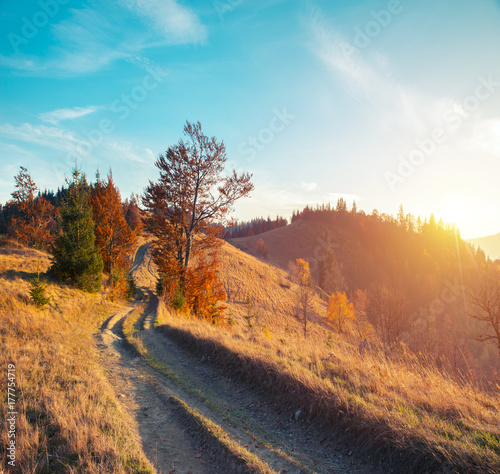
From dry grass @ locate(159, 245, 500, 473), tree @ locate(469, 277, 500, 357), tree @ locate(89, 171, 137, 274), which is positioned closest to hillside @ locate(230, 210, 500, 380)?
tree @ locate(469, 277, 500, 357)

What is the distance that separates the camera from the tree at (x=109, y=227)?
86.9 ft

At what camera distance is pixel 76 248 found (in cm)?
1812

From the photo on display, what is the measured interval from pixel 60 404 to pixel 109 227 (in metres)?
25.5

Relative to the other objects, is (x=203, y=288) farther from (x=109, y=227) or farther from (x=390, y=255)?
(x=390, y=255)

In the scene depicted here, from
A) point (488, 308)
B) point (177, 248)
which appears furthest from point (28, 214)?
point (488, 308)

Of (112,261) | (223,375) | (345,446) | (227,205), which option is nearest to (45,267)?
(112,261)

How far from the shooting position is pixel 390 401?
5062 mm

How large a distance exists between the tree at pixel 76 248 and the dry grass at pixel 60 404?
6.50 metres

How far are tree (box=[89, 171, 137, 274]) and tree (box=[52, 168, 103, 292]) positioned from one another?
6.71m

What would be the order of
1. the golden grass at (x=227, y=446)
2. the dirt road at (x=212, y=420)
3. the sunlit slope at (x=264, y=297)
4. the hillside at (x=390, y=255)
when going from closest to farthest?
the golden grass at (x=227, y=446) < the dirt road at (x=212, y=420) < the sunlit slope at (x=264, y=297) < the hillside at (x=390, y=255)

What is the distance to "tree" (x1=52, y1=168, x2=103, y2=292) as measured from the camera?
1788 centimetres

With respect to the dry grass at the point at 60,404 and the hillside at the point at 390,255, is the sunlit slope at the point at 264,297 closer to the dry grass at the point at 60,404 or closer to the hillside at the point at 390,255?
the dry grass at the point at 60,404

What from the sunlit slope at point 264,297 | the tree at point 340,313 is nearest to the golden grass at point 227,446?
the sunlit slope at point 264,297

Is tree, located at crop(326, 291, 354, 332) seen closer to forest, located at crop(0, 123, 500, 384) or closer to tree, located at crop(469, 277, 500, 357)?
forest, located at crop(0, 123, 500, 384)
